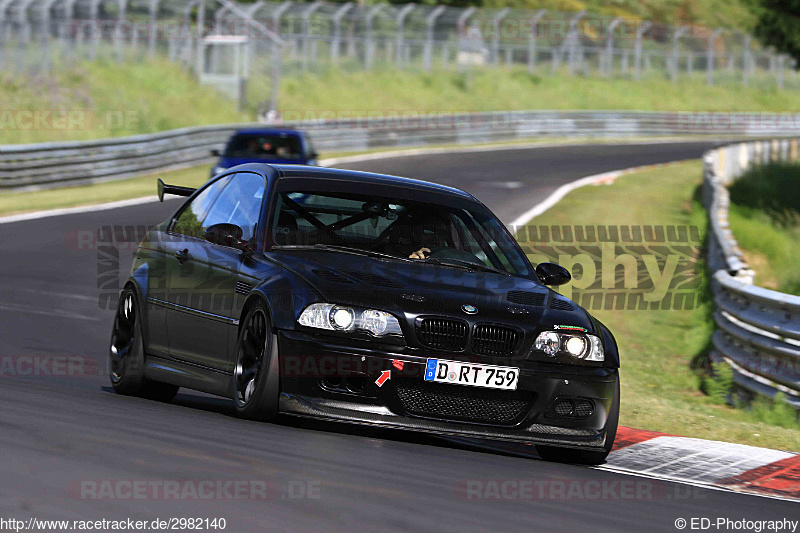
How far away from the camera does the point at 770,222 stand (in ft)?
84.7

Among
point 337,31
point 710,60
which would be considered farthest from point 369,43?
point 710,60

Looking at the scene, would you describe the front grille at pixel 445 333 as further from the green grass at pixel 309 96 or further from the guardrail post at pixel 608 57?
the guardrail post at pixel 608 57

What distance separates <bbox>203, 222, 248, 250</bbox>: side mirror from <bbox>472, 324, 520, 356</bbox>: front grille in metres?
1.57

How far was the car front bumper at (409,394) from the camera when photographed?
6734 mm

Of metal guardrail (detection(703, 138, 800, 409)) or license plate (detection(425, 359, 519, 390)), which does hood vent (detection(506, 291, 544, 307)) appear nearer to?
license plate (detection(425, 359, 519, 390))

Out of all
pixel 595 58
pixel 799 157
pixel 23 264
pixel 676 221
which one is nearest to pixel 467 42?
pixel 595 58

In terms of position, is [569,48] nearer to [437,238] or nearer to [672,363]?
[672,363]

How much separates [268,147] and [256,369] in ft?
55.4

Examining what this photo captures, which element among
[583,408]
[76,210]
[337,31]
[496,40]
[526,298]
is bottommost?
[496,40]

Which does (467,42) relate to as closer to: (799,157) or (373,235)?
(799,157)

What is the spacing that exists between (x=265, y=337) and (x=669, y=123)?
5174 centimetres

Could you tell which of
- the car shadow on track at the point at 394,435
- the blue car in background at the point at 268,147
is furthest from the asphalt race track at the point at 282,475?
the blue car in background at the point at 268,147

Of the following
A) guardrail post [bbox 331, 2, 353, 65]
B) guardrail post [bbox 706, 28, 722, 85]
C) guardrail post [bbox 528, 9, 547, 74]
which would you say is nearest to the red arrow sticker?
guardrail post [bbox 331, 2, 353, 65]

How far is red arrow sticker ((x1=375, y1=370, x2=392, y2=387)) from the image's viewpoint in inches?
266
